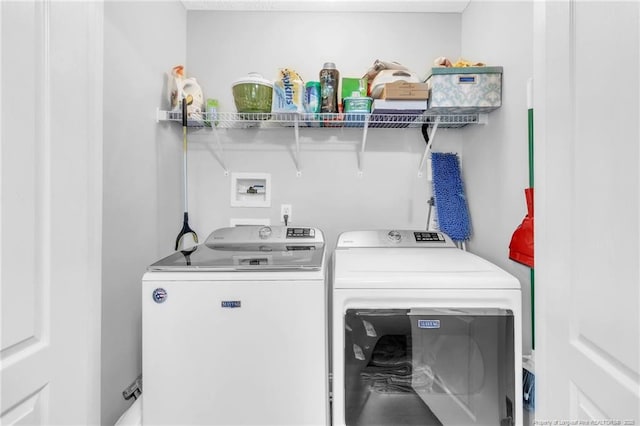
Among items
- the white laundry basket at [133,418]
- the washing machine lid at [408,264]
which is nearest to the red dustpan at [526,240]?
the washing machine lid at [408,264]

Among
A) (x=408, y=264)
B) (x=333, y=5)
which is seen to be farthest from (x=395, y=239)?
(x=333, y=5)

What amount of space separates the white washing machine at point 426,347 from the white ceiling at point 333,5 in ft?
5.56

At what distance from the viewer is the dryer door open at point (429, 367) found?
4.25 ft

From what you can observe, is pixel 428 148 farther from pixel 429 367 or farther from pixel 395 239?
pixel 429 367

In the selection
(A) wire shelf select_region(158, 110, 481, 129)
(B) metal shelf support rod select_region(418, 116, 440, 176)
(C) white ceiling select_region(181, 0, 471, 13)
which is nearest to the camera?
(A) wire shelf select_region(158, 110, 481, 129)

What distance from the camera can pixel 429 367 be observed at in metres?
1.34

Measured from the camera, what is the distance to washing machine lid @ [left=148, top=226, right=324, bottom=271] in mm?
1324

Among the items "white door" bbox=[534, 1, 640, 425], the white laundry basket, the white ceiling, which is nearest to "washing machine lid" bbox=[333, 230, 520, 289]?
"white door" bbox=[534, 1, 640, 425]

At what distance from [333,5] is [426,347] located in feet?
6.68

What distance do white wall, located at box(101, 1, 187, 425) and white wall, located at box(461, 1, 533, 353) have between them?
177 centimetres

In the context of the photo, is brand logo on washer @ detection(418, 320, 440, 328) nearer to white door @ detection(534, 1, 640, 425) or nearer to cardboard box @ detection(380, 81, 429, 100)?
white door @ detection(534, 1, 640, 425)

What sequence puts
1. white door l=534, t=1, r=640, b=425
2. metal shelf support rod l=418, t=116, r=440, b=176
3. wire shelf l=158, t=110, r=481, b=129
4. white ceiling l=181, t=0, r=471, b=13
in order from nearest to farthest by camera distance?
white door l=534, t=1, r=640, b=425 < wire shelf l=158, t=110, r=481, b=129 < metal shelf support rod l=418, t=116, r=440, b=176 < white ceiling l=181, t=0, r=471, b=13

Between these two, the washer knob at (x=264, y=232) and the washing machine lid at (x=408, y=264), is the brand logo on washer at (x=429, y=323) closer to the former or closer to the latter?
the washing machine lid at (x=408, y=264)

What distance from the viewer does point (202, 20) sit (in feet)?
7.18
